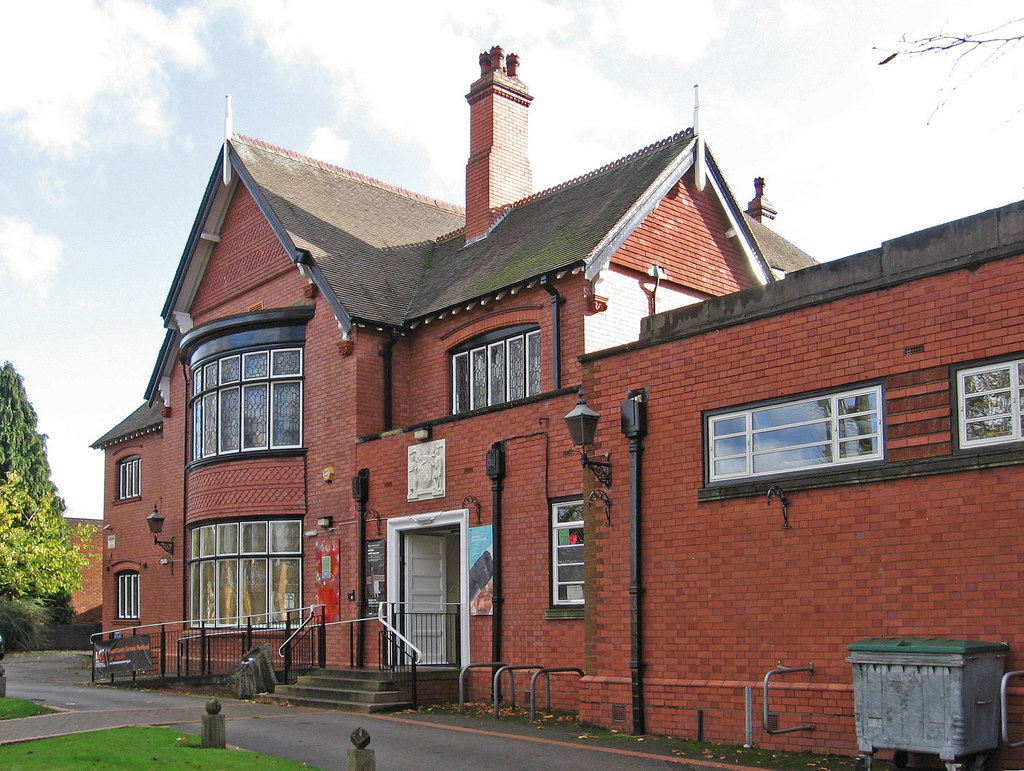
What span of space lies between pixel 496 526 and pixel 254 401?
6.96m

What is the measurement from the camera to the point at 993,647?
30.2 ft

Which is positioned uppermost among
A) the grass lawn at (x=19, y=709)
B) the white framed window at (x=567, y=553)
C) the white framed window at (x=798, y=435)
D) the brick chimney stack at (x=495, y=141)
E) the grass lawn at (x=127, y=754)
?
the brick chimney stack at (x=495, y=141)

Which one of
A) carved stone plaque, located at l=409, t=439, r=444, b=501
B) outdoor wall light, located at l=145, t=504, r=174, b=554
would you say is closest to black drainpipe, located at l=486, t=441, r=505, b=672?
carved stone plaque, located at l=409, t=439, r=444, b=501

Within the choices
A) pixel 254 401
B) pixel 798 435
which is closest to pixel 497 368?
pixel 254 401

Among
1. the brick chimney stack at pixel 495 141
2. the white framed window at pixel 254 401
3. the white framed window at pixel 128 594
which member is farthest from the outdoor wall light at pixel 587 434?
the white framed window at pixel 128 594

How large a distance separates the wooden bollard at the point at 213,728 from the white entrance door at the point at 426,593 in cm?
646

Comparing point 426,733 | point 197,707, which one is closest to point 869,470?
point 426,733

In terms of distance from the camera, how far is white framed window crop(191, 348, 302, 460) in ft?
68.0

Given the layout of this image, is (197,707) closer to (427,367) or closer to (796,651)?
(427,367)

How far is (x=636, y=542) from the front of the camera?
12.7 m

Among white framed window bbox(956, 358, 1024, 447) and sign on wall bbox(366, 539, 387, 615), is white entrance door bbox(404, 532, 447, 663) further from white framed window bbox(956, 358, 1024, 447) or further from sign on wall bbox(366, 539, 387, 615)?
white framed window bbox(956, 358, 1024, 447)

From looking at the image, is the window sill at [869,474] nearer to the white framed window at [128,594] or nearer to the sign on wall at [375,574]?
the sign on wall at [375,574]

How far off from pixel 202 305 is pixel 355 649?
9601 millimetres

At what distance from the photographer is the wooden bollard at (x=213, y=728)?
10.9 metres
